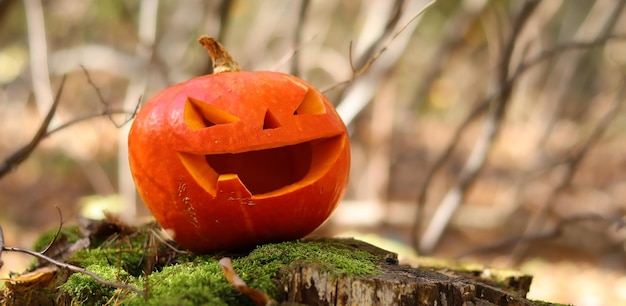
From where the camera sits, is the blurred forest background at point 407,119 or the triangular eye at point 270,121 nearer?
the triangular eye at point 270,121

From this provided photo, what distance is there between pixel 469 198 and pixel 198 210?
23.0ft

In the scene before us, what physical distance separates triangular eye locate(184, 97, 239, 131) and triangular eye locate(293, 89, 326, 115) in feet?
0.80

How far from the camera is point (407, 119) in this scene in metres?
9.52

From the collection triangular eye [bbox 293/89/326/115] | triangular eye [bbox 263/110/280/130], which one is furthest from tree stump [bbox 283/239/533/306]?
triangular eye [bbox 293/89/326/115]

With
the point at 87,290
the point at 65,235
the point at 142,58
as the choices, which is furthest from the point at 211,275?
the point at 142,58

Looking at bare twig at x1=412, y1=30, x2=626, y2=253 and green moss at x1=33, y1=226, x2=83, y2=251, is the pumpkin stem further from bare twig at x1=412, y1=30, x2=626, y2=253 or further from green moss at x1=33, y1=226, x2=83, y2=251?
bare twig at x1=412, y1=30, x2=626, y2=253

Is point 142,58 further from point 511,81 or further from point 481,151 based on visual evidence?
point 511,81

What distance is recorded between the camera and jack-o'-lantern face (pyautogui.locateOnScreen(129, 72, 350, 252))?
165 centimetres

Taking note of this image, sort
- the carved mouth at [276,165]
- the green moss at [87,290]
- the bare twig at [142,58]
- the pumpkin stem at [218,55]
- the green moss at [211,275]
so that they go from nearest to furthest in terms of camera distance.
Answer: the green moss at [211,275] < the green moss at [87,290] < the carved mouth at [276,165] < the pumpkin stem at [218,55] < the bare twig at [142,58]

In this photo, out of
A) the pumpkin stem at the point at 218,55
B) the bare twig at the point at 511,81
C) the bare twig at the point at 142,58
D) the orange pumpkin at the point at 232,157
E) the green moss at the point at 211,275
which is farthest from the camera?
the bare twig at the point at 142,58

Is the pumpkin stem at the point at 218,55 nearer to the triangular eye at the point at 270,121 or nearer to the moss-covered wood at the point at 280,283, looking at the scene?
the triangular eye at the point at 270,121

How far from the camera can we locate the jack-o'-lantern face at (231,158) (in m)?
1.65

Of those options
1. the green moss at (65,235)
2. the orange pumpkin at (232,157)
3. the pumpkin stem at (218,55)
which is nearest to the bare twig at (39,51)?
the green moss at (65,235)

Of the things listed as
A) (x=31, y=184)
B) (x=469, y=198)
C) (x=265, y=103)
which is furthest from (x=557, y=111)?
(x=31, y=184)
